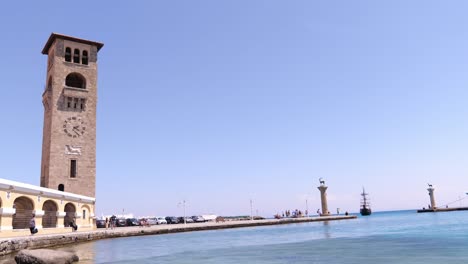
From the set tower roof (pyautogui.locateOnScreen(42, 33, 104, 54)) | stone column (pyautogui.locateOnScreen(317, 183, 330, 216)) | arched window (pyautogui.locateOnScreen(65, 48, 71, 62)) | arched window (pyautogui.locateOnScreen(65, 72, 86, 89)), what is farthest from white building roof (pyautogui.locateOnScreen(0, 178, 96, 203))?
stone column (pyautogui.locateOnScreen(317, 183, 330, 216))

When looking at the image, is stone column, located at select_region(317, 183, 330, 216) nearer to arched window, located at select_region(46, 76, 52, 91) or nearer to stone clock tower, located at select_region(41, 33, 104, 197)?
stone clock tower, located at select_region(41, 33, 104, 197)

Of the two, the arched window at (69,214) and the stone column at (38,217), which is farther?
the arched window at (69,214)

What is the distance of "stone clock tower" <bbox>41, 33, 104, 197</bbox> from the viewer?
4203 cm

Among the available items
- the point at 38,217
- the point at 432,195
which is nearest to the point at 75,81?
the point at 38,217

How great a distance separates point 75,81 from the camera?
47.3 meters

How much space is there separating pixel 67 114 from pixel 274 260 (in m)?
33.1

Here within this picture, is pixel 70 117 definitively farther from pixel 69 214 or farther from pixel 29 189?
pixel 29 189

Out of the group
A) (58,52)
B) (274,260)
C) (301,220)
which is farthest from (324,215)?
(274,260)

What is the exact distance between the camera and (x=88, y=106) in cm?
4509

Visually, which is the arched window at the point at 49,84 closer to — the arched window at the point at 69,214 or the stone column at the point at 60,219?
the arched window at the point at 69,214

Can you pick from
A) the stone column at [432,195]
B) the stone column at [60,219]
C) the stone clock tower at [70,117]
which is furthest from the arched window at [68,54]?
the stone column at [432,195]

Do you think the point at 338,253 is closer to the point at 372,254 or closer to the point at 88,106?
the point at 372,254

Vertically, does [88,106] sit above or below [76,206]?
above

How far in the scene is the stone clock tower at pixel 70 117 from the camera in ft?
138
